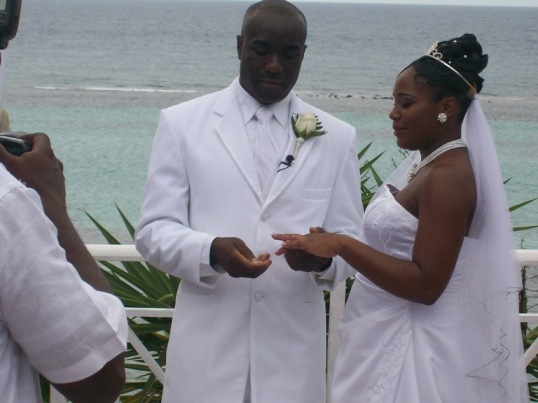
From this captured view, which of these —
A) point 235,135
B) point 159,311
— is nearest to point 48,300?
point 235,135

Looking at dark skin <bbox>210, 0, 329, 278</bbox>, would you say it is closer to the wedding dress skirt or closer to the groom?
the groom

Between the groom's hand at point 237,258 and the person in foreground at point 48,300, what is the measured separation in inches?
48.6

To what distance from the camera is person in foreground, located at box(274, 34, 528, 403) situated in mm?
3445

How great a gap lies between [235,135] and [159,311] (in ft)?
3.38

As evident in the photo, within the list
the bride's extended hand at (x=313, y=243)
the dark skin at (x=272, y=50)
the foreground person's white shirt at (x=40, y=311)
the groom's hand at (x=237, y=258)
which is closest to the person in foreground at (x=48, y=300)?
the foreground person's white shirt at (x=40, y=311)

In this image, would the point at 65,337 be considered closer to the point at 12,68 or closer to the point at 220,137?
the point at 220,137

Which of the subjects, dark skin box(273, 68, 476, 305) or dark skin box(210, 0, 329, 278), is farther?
dark skin box(210, 0, 329, 278)

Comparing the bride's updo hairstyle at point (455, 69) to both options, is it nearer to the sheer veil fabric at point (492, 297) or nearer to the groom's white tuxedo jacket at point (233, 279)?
the sheer veil fabric at point (492, 297)

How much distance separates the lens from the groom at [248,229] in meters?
3.54

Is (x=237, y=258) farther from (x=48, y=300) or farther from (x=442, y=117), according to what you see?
(x=48, y=300)

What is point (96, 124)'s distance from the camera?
105 feet

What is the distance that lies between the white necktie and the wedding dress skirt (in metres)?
0.38

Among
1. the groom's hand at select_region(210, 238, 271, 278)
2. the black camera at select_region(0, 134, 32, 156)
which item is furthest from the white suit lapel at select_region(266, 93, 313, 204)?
the black camera at select_region(0, 134, 32, 156)

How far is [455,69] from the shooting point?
11.9 ft
